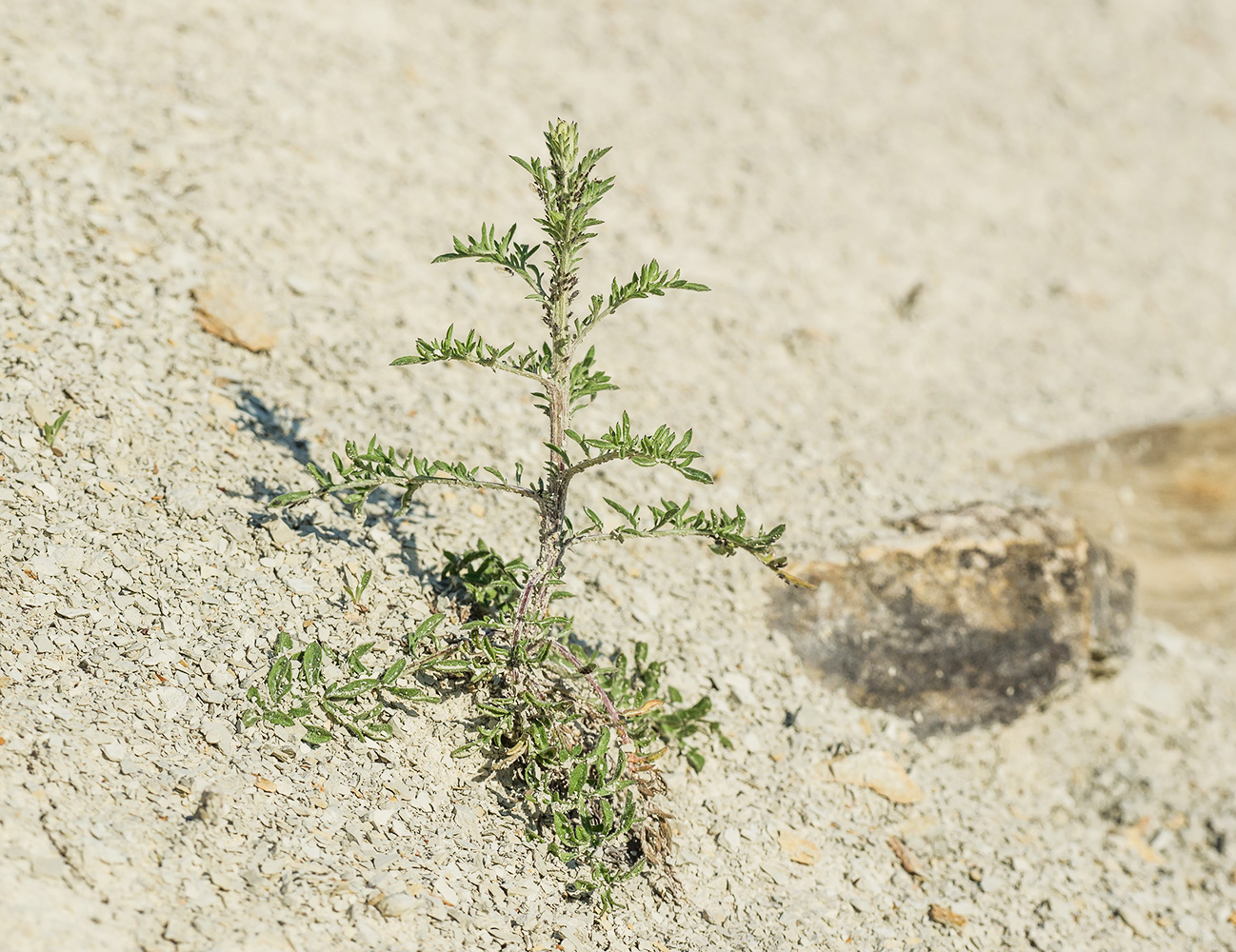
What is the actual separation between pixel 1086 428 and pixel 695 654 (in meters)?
3.11

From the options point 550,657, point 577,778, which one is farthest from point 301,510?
point 577,778

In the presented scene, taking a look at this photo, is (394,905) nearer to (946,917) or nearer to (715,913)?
(715,913)

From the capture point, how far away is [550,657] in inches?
121

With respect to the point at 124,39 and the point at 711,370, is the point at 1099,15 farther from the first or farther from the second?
the point at 124,39

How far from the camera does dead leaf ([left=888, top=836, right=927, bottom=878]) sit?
3416mm

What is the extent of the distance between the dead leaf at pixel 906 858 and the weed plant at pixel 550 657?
83 cm

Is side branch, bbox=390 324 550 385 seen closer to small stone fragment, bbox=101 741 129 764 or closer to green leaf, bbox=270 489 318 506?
green leaf, bbox=270 489 318 506

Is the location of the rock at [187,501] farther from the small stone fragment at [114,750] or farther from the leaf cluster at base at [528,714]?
the small stone fragment at [114,750]

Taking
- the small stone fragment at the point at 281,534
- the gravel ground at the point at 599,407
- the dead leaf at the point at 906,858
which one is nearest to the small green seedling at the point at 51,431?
the gravel ground at the point at 599,407

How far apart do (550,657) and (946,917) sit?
1560mm

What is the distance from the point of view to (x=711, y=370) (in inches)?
197

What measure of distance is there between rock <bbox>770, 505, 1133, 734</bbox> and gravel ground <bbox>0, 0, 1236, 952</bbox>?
0.15 meters

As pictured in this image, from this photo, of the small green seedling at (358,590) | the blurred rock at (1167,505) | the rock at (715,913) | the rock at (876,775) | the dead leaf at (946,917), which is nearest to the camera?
the rock at (715,913)

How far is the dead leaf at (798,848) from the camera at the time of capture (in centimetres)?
329
